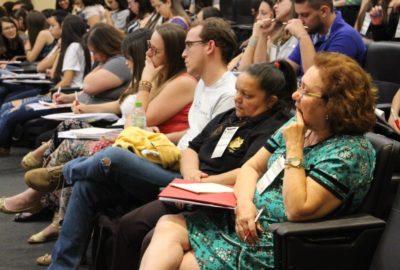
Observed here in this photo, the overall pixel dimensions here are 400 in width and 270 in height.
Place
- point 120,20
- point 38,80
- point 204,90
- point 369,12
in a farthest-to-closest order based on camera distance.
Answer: point 120,20, point 38,80, point 369,12, point 204,90

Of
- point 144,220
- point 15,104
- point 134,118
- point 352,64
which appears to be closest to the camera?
point 352,64

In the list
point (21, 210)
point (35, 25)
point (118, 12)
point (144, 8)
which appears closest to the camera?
point (21, 210)

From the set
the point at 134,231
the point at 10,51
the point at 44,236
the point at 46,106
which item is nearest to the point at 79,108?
the point at 46,106

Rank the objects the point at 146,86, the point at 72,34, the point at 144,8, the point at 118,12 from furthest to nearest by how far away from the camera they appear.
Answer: the point at 118,12 < the point at 144,8 < the point at 72,34 < the point at 146,86

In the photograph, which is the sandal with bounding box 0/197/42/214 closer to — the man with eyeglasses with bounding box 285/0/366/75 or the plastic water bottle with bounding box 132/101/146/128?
the plastic water bottle with bounding box 132/101/146/128

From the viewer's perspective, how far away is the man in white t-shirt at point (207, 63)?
2.91 m

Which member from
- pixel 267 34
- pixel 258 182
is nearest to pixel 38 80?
pixel 267 34

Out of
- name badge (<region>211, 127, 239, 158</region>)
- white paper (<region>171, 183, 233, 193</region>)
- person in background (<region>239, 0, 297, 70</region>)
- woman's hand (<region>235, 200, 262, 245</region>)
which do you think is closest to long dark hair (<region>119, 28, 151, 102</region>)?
person in background (<region>239, 0, 297, 70</region>)

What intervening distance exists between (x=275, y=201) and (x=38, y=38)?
17.7 ft

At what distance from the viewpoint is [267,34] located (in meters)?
3.91

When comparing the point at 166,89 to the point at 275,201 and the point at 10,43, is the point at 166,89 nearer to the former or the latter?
the point at 275,201

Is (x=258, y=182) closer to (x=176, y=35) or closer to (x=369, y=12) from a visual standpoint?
(x=176, y=35)

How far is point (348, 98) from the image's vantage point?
1952 millimetres

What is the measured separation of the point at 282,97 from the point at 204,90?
1.64ft
